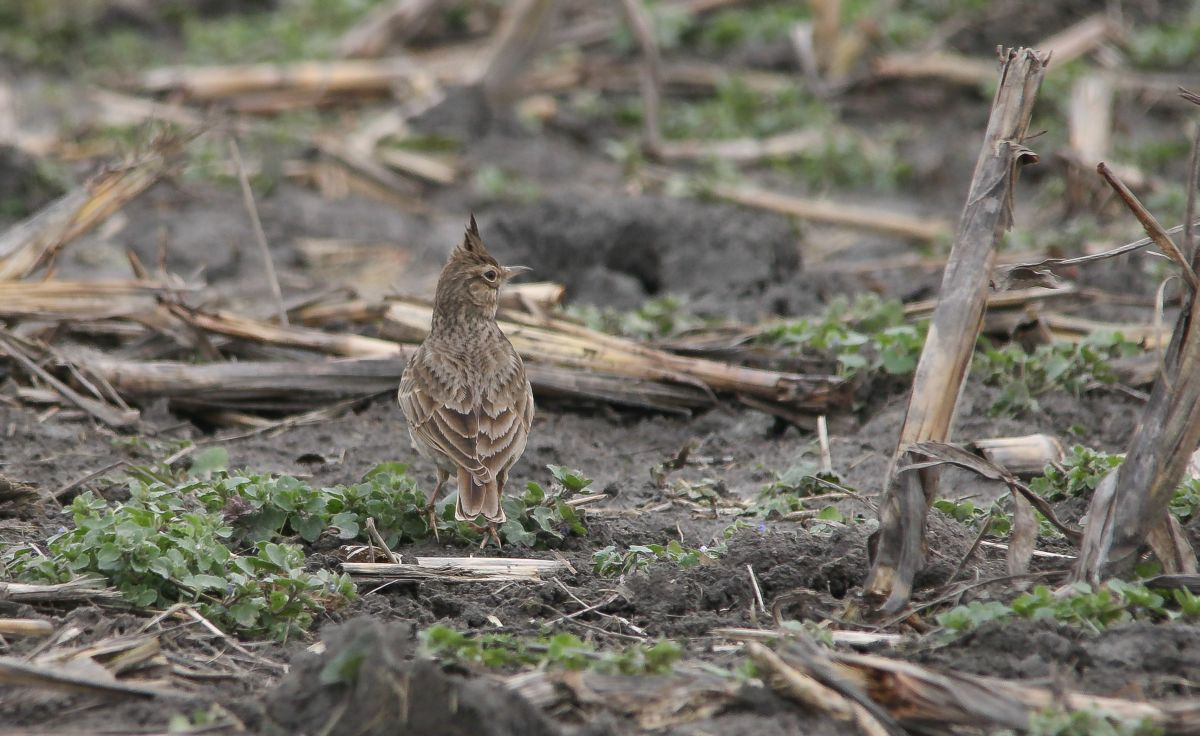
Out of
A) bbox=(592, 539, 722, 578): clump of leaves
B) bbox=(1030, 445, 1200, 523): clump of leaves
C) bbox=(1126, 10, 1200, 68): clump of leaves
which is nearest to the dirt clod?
bbox=(592, 539, 722, 578): clump of leaves

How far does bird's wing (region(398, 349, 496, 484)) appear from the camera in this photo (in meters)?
5.48

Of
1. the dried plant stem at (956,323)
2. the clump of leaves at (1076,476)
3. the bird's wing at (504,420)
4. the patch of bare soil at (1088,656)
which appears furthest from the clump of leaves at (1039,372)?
the patch of bare soil at (1088,656)

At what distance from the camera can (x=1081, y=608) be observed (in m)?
3.97

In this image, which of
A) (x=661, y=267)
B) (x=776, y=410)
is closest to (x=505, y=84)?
(x=661, y=267)

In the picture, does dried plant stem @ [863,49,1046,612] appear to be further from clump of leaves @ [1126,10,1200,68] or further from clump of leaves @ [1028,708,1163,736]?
clump of leaves @ [1126,10,1200,68]

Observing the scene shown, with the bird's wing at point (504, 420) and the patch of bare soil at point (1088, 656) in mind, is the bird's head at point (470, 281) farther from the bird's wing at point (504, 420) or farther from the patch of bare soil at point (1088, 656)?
the patch of bare soil at point (1088, 656)

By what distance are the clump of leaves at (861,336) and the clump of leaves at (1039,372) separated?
1.24 ft

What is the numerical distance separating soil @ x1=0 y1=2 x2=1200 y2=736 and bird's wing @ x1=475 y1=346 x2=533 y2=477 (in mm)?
408

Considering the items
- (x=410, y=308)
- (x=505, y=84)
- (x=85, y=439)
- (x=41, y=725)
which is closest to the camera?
(x=41, y=725)

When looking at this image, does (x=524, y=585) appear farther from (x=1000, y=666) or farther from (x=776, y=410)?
(x=776, y=410)

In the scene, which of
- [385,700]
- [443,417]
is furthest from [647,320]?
[385,700]

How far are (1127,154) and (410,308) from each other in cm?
581

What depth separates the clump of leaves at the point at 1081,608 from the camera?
397cm

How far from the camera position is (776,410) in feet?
22.7
